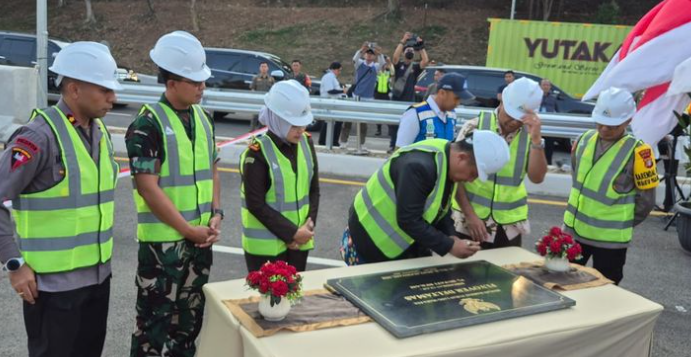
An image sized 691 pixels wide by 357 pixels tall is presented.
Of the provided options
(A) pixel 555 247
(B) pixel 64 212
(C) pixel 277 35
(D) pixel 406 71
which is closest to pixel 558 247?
(A) pixel 555 247

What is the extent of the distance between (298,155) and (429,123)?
1478 mm

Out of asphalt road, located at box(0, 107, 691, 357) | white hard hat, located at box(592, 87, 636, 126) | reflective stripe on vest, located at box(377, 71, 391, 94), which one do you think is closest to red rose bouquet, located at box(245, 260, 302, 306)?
asphalt road, located at box(0, 107, 691, 357)

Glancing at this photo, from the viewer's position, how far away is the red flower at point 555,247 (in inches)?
143

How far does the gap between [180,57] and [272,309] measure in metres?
1.37

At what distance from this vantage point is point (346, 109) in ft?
34.3

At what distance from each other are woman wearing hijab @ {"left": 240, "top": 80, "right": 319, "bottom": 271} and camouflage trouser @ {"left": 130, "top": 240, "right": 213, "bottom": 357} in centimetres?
35

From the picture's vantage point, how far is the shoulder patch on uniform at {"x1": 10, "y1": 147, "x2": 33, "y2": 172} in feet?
9.20

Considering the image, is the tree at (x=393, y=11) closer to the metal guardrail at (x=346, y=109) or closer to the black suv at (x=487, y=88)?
the black suv at (x=487, y=88)

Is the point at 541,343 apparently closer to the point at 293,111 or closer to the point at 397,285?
the point at 397,285

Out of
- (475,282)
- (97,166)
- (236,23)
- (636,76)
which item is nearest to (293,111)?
(97,166)

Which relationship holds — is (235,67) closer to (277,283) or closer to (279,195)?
(279,195)

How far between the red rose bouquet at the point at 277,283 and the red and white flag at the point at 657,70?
Answer: 152 inches

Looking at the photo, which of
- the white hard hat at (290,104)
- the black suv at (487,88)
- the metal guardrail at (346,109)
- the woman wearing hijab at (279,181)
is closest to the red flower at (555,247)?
the woman wearing hijab at (279,181)

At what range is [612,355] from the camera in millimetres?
3164
